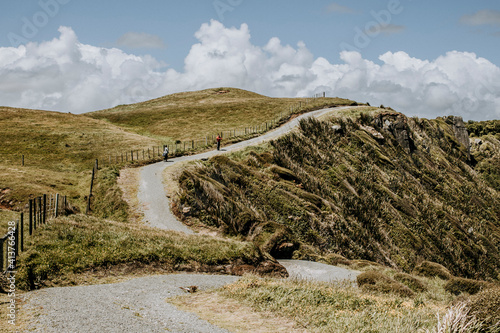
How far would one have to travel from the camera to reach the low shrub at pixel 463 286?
59.7 ft

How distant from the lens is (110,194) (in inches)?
1281

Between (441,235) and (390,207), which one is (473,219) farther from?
(390,207)

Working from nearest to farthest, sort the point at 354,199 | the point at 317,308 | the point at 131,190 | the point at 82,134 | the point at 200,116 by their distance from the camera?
the point at 317,308
the point at 131,190
the point at 354,199
the point at 82,134
the point at 200,116

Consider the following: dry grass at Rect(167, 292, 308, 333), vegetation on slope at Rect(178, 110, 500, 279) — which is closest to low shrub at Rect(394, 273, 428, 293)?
vegetation on slope at Rect(178, 110, 500, 279)

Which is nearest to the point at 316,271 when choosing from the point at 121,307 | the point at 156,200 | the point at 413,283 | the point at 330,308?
the point at 413,283

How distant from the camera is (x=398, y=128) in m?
62.6

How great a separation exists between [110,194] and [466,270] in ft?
114

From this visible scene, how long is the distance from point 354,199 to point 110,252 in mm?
28156

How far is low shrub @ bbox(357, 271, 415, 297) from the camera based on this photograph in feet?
55.0

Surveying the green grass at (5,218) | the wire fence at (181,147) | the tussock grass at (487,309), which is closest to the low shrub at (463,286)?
the tussock grass at (487,309)

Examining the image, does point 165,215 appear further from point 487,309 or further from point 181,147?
point 181,147

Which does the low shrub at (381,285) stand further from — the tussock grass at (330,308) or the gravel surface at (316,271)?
the tussock grass at (330,308)

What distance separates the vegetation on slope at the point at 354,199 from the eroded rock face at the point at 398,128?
18cm

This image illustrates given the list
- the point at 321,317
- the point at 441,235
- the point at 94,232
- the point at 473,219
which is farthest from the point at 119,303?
the point at 473,219
